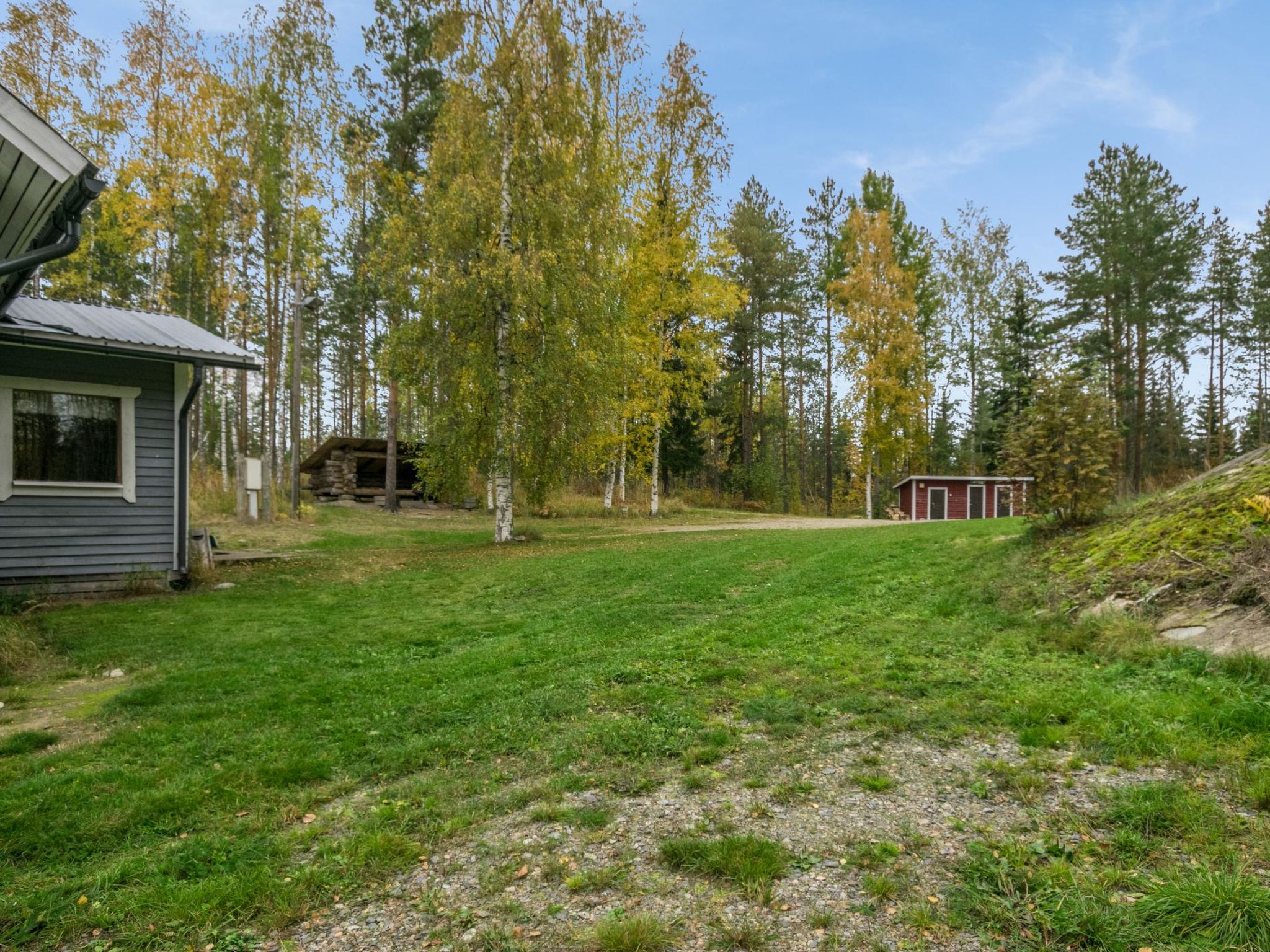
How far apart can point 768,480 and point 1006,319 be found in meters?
12.0

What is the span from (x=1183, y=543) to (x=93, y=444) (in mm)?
11847

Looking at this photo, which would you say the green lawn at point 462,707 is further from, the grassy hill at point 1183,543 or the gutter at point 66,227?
the gutter at point 66,227

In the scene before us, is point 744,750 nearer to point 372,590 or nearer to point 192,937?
point 192,937

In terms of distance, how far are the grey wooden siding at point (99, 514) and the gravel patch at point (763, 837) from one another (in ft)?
27.2

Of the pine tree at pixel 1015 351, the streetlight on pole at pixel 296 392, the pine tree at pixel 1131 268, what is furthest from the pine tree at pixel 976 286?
the streetlight on pole at pixel 296 392

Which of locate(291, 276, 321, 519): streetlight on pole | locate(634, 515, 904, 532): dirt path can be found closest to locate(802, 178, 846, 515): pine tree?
locate(634, 515, 904, 532): dirt path

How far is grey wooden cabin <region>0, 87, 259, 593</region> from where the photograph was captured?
7.81 metres

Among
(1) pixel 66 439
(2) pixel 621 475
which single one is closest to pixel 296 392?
(1) pixel 66 439

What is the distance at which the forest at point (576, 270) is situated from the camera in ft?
40.4

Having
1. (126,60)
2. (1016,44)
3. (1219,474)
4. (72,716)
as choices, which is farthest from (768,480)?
(72,716)

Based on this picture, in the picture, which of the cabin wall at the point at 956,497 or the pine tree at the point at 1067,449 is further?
the cabin wall at the point at 956,497

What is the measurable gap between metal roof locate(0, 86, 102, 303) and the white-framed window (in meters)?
4.33

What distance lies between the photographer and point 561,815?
109 inches

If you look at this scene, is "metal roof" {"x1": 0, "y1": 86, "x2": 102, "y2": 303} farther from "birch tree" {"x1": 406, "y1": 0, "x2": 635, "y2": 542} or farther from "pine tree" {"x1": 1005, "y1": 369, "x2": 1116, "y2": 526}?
"pine tree" {"x1": 1005, "y1": 369, "x2": 1116, "y2": 526}
